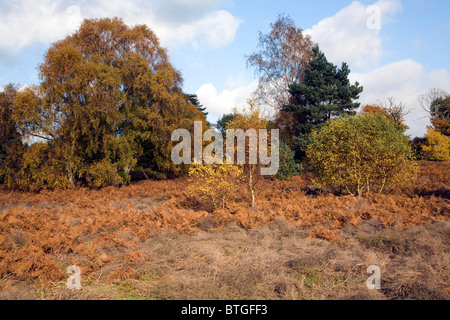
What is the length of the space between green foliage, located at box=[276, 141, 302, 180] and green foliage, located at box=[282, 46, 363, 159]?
3014mm

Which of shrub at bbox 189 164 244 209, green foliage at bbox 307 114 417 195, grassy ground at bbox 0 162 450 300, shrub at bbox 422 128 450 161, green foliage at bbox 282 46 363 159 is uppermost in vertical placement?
green foliage at bbox 282 46 363 159

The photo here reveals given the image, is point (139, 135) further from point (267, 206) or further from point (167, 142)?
point (267, 206)

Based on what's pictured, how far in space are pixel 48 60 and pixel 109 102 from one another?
372cm

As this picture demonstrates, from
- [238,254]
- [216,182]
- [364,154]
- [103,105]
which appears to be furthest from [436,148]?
[238,254]

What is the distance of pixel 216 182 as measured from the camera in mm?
10430

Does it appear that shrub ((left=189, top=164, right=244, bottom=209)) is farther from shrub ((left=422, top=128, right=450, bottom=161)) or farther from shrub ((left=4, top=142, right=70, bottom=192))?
shrub ((left=422, top=128, right=450, bottom=161))

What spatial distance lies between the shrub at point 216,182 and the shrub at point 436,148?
24552mm

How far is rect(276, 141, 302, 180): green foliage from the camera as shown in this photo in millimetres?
20405

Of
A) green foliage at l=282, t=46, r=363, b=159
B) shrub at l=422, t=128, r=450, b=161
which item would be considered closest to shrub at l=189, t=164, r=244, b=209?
green foliage at l=282, t=46, r=363, b=159

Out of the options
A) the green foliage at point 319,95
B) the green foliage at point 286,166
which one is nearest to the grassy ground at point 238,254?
the green foliage at point 286,166
